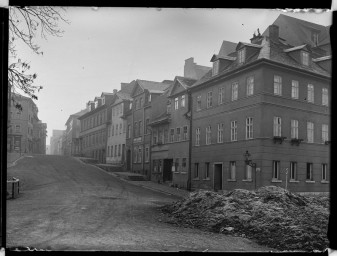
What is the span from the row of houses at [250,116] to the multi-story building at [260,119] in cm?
4

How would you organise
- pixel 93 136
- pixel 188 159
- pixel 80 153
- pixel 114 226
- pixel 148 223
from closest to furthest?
pixel 114 226 → pixel 148 223 → pixel 188 159 → pixel 93 136 → pixel 80 153

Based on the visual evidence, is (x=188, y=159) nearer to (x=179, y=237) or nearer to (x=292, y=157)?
(x=292, y=157)

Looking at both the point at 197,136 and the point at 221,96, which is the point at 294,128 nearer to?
the point at 221,96

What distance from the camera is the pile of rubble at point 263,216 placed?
977 centimetres

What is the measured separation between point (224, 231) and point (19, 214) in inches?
276

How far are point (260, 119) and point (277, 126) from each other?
3.50 ft

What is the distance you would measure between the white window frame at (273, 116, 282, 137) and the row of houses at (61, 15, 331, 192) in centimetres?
4

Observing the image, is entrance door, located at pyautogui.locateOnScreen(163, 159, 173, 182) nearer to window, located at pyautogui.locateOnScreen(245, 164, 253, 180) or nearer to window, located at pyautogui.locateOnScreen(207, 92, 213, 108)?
window, located at pyautogui.locateOnScreen(207, 92, 213, 108)

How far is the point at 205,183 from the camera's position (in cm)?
1784

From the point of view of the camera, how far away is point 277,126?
589 inches

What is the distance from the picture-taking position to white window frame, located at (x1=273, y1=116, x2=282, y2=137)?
14.8 metres

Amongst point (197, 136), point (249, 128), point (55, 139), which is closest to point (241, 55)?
point (249, 128)
